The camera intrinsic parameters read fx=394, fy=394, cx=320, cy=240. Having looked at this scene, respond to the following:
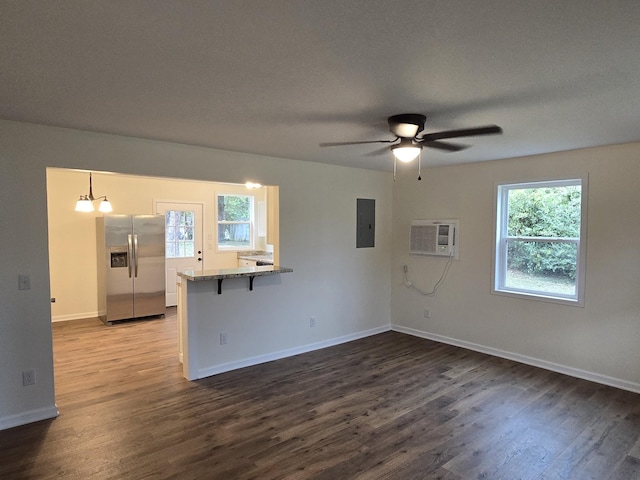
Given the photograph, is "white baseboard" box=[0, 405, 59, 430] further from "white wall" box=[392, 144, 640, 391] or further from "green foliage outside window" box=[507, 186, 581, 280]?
"green foliage outside window" box=[507, 186, 581, 280]

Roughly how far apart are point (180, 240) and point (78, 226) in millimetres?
1642

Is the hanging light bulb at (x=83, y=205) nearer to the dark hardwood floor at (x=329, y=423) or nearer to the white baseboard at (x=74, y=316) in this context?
the white baseboard at (x=74, y=316)

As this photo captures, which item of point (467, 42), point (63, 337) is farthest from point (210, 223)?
point (467, 42)

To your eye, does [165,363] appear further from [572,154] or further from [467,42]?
[572,154]

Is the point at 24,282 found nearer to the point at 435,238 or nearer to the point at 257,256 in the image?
the point at 435,238

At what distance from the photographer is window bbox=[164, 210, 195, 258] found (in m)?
7.20

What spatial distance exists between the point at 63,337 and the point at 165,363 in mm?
1992

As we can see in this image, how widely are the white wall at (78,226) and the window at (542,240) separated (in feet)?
14.4

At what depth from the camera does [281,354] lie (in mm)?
4648

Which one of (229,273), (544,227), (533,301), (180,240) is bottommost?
(533,301)

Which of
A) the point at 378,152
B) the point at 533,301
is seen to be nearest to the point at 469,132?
the point at 378,152

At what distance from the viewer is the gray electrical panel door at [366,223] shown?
17.7 feet

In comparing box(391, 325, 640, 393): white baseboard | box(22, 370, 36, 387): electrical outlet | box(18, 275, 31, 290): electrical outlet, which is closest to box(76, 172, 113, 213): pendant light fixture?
box(18, 275, 31, 290): electrical outlet

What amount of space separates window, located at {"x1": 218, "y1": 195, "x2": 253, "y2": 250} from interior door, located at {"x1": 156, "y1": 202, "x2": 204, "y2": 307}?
1.42 feet
